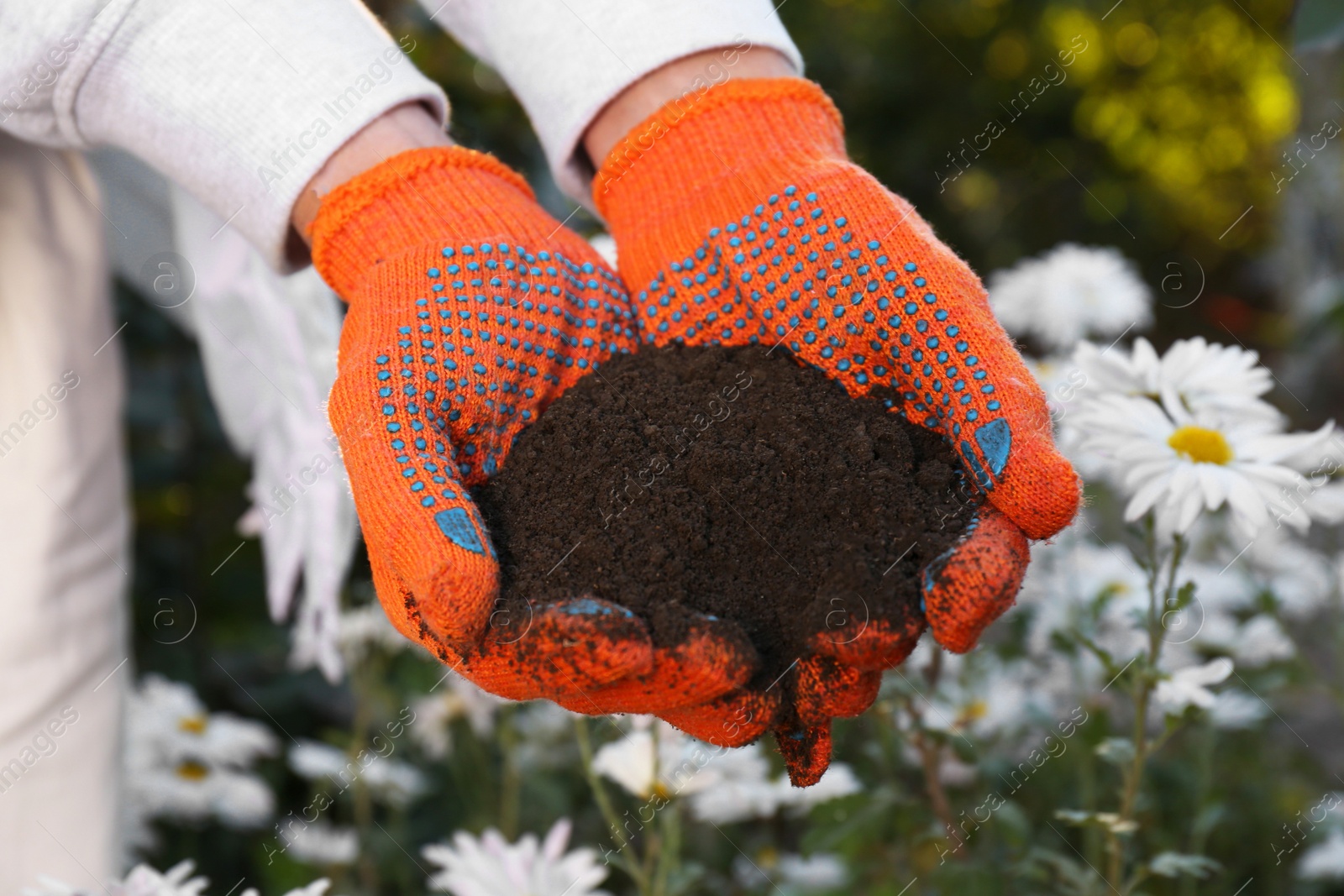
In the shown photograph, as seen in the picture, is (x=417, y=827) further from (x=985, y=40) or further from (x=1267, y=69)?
(x=1267, y=69)

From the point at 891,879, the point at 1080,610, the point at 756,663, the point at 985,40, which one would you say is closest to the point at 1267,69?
the point at 985,40

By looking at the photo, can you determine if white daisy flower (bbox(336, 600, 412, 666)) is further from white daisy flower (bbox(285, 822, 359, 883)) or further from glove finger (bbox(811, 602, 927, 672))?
glove finger (bbox(811, 602, 927, 672))

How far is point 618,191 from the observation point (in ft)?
3.28

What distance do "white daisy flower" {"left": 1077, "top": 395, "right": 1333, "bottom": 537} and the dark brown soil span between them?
0.58 feet

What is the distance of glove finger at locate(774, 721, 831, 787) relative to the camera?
0.76 meters

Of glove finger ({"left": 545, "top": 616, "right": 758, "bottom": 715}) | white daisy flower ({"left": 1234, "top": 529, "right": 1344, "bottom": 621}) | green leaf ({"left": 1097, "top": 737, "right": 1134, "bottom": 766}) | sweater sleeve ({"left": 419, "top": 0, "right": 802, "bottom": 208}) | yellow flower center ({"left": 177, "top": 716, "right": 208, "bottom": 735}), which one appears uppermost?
sweater sleeve ({"left": 419, "top": 0, "right": 802, "bottom": 208})

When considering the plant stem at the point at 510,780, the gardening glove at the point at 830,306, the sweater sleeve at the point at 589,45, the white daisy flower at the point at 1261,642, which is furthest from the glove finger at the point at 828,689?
the white daisy flower at the point at 1261,642

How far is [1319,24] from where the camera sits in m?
1.06

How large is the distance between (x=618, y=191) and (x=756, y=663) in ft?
1.63

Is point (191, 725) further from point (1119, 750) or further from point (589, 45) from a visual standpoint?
point (1119, 750)

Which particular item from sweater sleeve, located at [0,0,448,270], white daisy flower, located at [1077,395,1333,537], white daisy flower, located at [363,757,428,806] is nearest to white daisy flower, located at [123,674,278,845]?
white daisy flower, located at [363,757,428,806]

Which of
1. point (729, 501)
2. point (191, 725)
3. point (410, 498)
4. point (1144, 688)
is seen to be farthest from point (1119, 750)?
point (191, 725)

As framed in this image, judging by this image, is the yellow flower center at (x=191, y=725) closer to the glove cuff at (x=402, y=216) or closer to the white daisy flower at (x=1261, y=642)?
the glove cuff at (x=402, y=216)

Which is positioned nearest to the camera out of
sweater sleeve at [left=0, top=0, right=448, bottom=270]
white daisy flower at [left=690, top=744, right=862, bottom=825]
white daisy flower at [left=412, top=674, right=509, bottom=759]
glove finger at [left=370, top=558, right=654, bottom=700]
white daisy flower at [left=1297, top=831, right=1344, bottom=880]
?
glove finger at [left=370, top=558, right=654, bottom=700]
